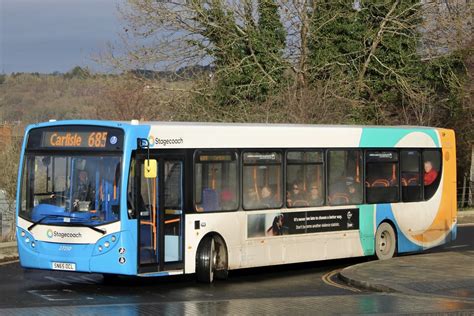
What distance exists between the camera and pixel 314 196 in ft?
59.3

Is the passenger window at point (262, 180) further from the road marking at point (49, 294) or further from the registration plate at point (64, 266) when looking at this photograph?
the road marking at point (49, 294)

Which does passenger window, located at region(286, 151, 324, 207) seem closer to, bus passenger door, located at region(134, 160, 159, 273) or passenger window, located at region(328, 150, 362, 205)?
passenger window, located at region(328, 150, 362, 205)

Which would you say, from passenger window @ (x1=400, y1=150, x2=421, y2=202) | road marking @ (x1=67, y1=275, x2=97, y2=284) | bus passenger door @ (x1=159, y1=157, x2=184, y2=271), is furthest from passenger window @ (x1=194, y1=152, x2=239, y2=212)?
passenger window @ (x1=400, y1=150, x2=421, y2=202)

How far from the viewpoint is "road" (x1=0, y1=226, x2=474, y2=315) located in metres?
12.7

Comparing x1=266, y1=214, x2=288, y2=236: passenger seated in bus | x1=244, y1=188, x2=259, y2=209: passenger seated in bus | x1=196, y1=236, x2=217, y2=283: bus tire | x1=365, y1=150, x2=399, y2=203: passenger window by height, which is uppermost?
x1=365, y1=150, x2=399, y2=203: passenger window

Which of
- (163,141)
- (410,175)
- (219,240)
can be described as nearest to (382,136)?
(410,175)

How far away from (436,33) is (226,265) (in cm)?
2648

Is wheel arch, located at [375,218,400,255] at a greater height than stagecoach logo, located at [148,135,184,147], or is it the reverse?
stagecoach logo, located at [148,135,184,147]

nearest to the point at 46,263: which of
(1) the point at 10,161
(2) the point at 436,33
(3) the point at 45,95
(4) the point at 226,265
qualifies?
(4) the point at 226,265

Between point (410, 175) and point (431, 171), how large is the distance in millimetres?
911

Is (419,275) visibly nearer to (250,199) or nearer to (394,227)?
(250,199)

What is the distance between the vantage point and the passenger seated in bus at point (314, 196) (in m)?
18.0

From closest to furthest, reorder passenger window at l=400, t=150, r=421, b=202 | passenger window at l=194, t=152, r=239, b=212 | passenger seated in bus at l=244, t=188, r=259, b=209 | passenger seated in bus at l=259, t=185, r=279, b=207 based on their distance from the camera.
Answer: passenger window at l=194, t=152, r=239, b=212 → passenger seated in bus at l=244, t=188, r=259, b=209 → passenger seated in bus at l=259, t=185, r=279, b=207 → passenger window at l=400, t=150, r=421, b=202

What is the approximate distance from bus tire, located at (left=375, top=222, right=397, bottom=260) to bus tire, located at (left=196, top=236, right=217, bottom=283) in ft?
16.6
